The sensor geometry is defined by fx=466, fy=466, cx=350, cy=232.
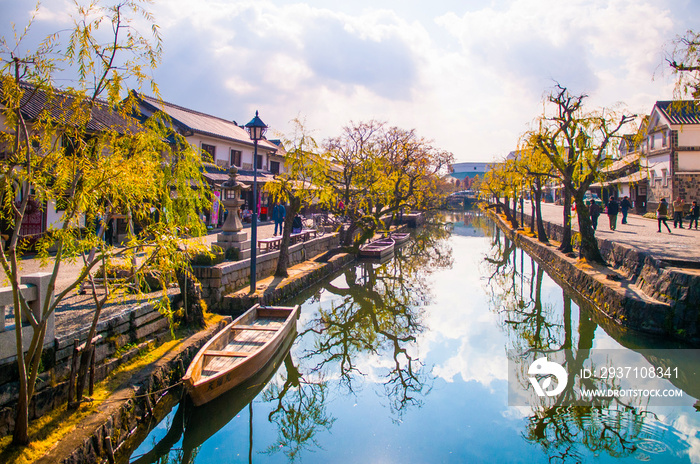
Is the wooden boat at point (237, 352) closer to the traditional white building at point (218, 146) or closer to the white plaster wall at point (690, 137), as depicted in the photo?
the traditional white building at point (218, 146)

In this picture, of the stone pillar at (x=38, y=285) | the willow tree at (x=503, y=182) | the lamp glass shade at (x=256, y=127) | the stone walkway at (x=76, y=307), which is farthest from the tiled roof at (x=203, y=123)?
the stone pillar at (x=38, y=285)

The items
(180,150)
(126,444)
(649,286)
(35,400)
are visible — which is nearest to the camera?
(35,400)

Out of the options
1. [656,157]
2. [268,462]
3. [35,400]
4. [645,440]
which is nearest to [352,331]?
[268,462]

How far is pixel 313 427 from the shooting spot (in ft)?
23.5

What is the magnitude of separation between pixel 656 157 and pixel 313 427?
32.4 metres

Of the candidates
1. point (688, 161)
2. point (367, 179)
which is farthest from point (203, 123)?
point (688, 161)

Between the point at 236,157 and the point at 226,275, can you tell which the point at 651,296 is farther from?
the point at 236,157

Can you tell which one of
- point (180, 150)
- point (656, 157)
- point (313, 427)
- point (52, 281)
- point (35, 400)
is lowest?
point (313, 427)

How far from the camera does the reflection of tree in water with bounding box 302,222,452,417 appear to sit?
8977mm

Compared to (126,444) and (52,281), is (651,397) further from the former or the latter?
(52,281)

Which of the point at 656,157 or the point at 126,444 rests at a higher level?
the point at 656,157

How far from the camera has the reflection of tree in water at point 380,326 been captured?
29.5ft

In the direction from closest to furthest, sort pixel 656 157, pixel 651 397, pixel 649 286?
pixel 651 397
pixel 649 286
pixel 656 157

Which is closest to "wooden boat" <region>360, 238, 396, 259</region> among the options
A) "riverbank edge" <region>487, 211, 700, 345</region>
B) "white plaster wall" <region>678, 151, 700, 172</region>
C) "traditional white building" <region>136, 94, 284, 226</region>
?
"traditional white building" <region>136, 94, 284, 226</region>
